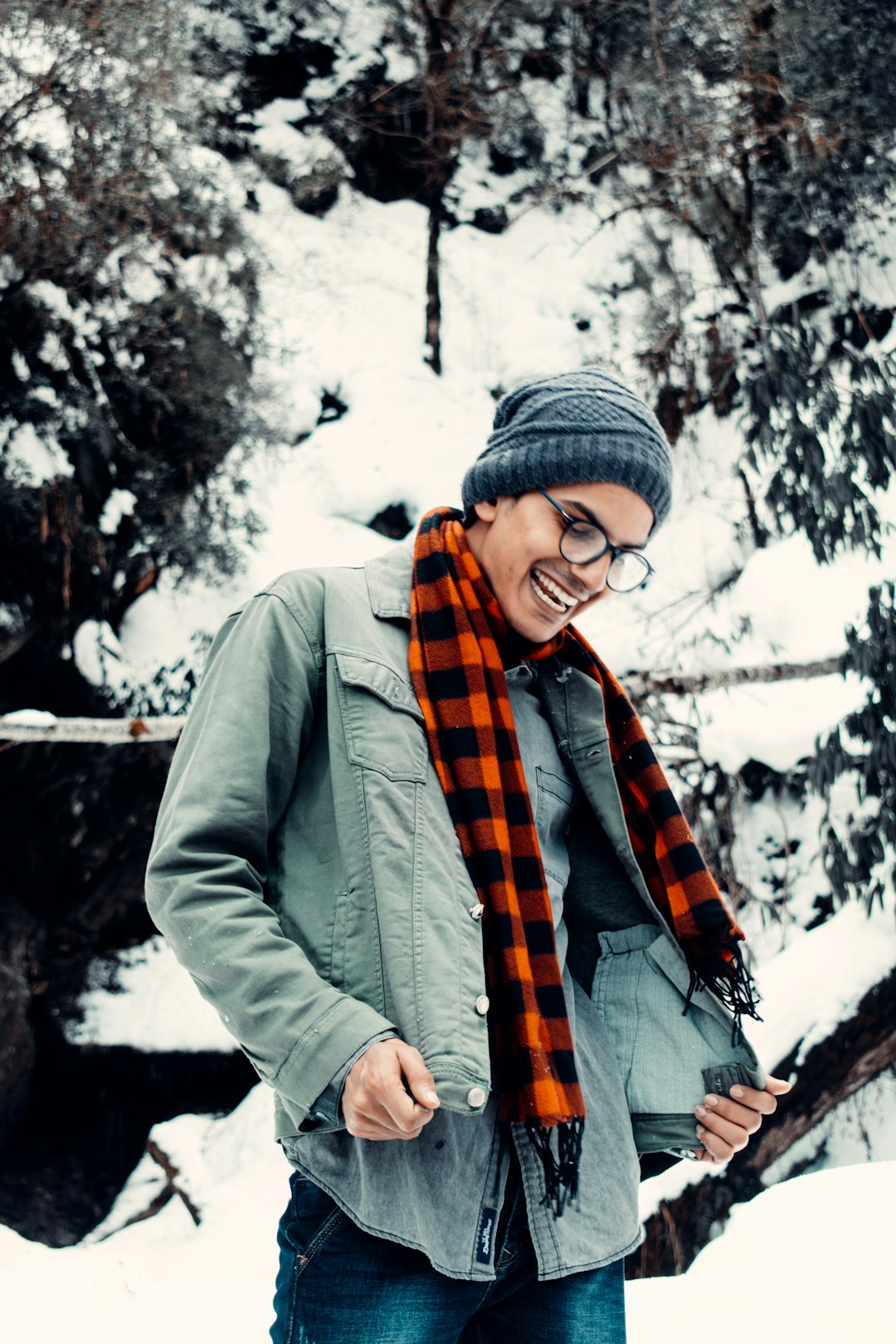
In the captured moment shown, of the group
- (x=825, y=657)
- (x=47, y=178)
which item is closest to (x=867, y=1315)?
(x=825, y=657)

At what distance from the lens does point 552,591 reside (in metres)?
1.21

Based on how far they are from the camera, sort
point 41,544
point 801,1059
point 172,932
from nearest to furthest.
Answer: point 172,932, point 801,1059, point 41,544

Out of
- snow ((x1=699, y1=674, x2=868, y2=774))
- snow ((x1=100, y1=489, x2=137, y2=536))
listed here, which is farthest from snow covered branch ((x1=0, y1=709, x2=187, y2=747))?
snow ((x1=699, y1=674, x2=868, y2=774))

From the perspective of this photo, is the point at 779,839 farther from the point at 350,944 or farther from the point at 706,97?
the point at 706,97

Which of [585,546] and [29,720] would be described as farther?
[29,720]

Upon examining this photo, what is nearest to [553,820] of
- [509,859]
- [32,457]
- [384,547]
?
[509,859]

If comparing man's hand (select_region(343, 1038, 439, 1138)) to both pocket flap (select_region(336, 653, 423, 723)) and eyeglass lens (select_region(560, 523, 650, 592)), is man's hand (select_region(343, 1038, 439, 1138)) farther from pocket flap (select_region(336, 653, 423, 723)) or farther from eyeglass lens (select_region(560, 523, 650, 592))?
eyeglass lens (select_region(560, 523, 650, 592))

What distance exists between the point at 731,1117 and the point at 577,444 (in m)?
0.87

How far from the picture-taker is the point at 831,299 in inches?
344

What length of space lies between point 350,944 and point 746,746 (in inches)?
217

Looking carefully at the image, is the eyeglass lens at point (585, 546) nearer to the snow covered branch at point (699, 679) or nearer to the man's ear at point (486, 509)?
the man's ear at point (486, 509)

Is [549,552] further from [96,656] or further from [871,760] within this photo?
[96,656]

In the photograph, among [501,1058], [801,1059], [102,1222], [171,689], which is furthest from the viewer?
[171,689]

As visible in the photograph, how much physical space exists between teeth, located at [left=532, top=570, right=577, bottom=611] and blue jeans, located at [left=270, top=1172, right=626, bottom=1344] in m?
0.69
